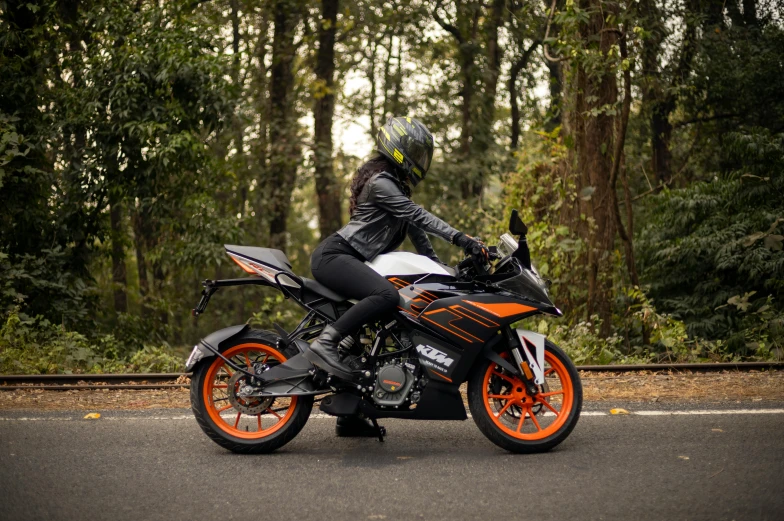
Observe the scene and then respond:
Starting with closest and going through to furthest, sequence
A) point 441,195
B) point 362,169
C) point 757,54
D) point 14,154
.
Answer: point 362,169 → point 14,154 → point 757,54 → point 441,195

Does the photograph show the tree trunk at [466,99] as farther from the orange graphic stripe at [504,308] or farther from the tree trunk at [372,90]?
the orange graphic stripe at [504,308]

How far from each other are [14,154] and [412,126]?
7.50 metres

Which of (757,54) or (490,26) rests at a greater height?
(490,26)

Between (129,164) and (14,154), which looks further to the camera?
(129,164)

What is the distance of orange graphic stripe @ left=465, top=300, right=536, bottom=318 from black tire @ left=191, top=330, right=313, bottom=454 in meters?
1.32

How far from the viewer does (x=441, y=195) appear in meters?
21.0

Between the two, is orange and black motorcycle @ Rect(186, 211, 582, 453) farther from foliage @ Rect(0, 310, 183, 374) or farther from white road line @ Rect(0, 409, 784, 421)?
foliage @ Rect(0, 310, 183, 374)

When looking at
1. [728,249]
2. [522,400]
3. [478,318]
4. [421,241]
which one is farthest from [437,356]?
[728,249]

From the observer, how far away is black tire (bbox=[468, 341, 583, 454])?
5.26 m

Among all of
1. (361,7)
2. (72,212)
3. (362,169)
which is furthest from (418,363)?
(361,7)

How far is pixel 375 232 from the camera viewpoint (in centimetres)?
551

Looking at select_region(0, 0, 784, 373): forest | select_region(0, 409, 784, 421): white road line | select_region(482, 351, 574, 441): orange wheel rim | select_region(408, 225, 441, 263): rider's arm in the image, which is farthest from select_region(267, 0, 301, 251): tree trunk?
select_region(482, 351, 574, 441): orange wheel rim

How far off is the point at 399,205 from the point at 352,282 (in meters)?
0.61

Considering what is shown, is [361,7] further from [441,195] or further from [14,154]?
[14,154]
